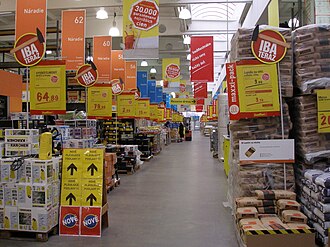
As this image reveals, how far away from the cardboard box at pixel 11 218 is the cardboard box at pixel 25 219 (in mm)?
60

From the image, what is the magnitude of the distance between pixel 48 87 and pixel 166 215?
116 inches

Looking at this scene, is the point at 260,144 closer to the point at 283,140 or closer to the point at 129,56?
the point at 283,140

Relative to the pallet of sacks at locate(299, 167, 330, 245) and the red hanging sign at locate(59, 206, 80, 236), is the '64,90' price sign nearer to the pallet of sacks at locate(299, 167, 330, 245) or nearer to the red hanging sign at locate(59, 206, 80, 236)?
the red hanging sign at locate(59, 206, 80, 236)

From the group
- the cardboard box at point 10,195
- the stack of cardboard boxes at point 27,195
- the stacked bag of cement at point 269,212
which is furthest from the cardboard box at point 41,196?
the stacked bag of cement at point 269,212

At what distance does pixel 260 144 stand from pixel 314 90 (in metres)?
1.02

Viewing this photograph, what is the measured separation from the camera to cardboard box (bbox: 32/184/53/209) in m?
4.96

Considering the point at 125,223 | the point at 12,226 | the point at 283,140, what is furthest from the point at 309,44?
the point at 12,226

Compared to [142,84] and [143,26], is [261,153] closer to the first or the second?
[143,26]

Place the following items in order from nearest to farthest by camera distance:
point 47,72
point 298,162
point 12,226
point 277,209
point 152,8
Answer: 1. point 277,209
2. point 12,226
3. point 298,162
4. point 47,72
5. point 152,8

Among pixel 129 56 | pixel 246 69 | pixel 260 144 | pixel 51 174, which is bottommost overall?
pixel 51 174

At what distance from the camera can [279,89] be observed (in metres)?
5.21

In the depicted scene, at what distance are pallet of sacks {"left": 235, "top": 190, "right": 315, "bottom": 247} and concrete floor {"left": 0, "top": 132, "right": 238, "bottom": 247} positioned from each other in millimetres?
563

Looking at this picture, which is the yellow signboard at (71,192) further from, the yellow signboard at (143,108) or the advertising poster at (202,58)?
the yellow signboard at (143,108)

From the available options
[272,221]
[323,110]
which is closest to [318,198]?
[272,221]
